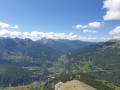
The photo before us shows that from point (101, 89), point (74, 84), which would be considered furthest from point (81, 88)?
point (101, 89)

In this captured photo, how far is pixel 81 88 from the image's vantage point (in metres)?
139

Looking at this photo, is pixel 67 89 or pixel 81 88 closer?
pixel 81 88

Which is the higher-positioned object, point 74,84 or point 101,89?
point 74,84

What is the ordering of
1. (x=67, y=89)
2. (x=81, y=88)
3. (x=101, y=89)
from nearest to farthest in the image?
(x=81, y=88), (x=67, y=89), (x=101, y=89)

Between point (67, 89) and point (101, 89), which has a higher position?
point (67, 89)

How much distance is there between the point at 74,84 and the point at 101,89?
255 feet

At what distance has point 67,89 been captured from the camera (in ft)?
486

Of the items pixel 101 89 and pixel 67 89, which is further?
pixel 101 89

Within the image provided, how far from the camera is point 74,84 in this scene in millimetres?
152000

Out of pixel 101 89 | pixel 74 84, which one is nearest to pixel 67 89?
pixel 74 84

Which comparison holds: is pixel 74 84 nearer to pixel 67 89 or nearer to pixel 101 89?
pixel 67 89

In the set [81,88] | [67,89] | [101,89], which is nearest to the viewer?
[81,88]

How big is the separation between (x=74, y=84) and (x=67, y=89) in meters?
12.0

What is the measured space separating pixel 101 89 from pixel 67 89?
85.9 m
